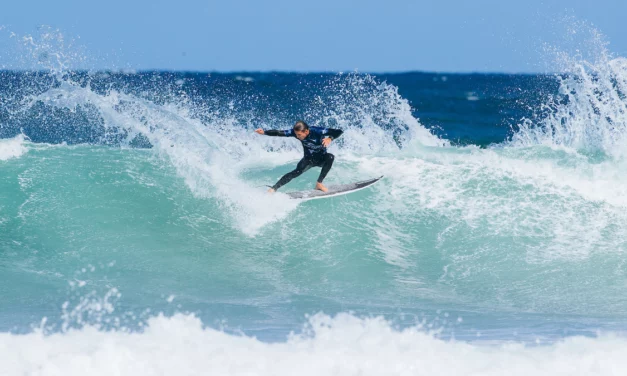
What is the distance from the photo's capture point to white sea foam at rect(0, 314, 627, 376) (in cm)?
486

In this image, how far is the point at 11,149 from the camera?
37.6ft

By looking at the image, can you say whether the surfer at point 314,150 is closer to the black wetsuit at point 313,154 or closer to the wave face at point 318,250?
the black wetsuit at point 313,154

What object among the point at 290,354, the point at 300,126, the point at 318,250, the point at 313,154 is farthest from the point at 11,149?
the point at 290,354

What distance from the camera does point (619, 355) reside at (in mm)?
5109

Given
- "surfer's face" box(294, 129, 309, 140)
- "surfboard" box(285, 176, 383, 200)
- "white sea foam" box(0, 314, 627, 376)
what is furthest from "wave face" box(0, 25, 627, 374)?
"surfer's face" box(294, 129, 309, 140)

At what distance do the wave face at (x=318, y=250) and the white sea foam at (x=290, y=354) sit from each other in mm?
20

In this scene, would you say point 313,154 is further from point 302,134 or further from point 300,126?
point 300,126

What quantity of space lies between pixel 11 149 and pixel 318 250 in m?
6.09

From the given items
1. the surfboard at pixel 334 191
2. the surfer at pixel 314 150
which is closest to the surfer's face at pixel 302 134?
the surfer at pixel 314 150

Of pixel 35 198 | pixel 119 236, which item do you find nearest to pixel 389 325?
pixel 119 236

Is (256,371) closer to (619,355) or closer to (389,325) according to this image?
(389,325)

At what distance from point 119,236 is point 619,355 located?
19.6ft

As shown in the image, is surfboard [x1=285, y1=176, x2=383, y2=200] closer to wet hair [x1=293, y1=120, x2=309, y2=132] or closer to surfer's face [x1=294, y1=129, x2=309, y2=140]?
surfer's face [x1=294, y1=129, x2=309, y2=140]

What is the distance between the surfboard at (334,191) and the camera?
931cm
